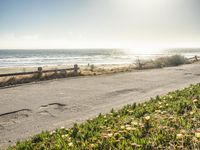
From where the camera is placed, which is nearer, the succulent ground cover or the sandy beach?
the succulent ground cover

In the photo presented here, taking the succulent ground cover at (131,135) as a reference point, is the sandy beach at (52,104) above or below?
below

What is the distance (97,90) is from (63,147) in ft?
32.3

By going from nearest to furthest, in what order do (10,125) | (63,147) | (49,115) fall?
1. (63,147)
2. (10,125)
3. (49,115)

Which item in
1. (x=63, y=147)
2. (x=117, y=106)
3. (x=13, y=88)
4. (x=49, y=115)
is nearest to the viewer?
(x=63, y=147)

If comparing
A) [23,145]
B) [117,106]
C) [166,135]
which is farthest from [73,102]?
[166,135]

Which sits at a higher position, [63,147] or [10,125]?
[63,147]

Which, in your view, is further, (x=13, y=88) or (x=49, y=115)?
(x=13, y=88)

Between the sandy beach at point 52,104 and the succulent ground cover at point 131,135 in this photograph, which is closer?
the succulent ground cover at point 131,135

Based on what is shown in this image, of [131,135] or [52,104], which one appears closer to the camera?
[131,135]

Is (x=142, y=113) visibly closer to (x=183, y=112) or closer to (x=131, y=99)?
(x=183, y=112)

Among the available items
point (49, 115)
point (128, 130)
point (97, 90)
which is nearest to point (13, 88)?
point (97, 90)

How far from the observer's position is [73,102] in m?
11.5

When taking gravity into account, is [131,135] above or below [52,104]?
above

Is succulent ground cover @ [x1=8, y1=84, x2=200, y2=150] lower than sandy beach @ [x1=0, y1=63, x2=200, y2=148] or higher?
higher
